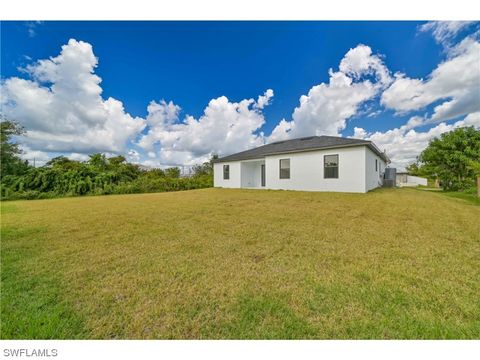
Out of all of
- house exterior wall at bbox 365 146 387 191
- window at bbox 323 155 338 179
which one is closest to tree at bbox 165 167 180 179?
window at bbox 323 155 338 179

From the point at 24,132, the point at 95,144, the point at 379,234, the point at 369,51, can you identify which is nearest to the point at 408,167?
the point at 369,51

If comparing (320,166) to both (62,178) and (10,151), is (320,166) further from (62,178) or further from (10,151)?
(10,151)

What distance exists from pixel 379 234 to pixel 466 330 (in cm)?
251

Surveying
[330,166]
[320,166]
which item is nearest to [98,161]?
[320,166]

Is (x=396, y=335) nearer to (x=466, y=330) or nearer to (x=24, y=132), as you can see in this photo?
(x=466, y=330)

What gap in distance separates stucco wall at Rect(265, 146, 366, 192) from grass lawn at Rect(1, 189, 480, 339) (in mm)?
6199

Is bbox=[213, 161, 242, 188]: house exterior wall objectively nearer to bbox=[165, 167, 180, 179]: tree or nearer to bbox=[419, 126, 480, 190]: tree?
bbox=[165, 167, 180, 179]: tree

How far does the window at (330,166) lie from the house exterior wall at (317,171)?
16 cm

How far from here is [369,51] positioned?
7363 mm

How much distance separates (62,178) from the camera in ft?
40.6

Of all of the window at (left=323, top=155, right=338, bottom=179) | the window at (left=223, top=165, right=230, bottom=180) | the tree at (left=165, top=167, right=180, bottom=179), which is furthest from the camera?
the tree at (left=165, top=167, right=180, bottom=179)

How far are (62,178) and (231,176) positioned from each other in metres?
11.6

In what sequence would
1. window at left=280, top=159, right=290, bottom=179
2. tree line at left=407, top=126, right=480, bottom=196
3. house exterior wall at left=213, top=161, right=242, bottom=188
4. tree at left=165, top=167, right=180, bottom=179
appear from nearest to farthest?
window at left=280, top=159, right=290, bottom=179, tree line at left=407, top=126, right=480, bottom=196, house exterior wall at left=213, top=161, right=242, bottom=188, tree at left=165, top=167, right=180, bottom=179

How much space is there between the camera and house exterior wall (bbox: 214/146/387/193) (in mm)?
9867
